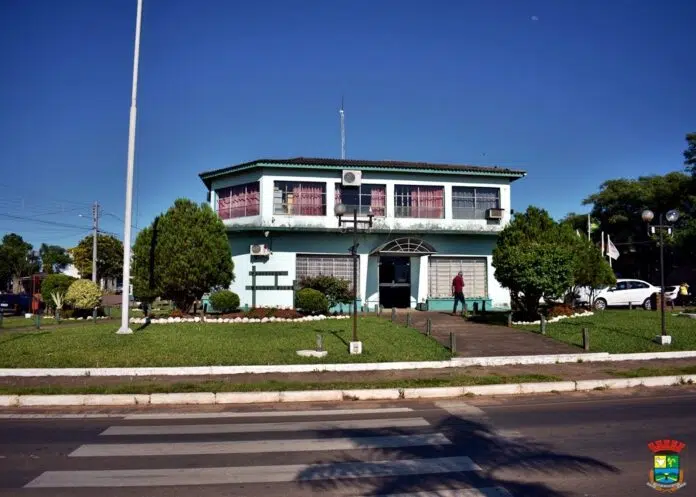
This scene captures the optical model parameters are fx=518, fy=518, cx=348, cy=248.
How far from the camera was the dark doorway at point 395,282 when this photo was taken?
2467 cm

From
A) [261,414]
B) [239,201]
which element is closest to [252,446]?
[261,414]

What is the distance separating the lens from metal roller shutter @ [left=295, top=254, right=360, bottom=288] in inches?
938

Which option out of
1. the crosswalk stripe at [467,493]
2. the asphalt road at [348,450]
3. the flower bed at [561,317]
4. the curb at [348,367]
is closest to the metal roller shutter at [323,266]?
the flower bed at [561,317]

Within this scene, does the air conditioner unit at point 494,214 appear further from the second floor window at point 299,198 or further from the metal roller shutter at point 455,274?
the second floor window at point 299,198

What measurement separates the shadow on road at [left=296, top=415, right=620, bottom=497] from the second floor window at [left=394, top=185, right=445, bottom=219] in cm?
1853

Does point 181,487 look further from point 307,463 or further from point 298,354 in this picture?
point 298,354

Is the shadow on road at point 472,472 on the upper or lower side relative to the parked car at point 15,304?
lower

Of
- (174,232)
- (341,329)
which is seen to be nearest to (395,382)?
(341,329)

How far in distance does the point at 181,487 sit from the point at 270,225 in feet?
60.8

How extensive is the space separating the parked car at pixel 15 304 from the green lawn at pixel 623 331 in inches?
1099

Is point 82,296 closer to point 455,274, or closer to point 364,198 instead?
point 364,198

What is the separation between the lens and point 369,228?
941 inches

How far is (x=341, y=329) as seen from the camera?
16328 mm

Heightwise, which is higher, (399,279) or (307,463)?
(399,279)
